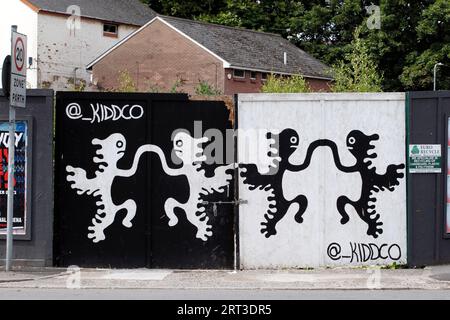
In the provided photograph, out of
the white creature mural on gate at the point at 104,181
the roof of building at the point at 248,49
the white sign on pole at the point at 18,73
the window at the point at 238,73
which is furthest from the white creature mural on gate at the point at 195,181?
the window at the point at 238,73

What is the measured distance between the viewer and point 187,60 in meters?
45.8

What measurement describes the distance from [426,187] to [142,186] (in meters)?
4.67

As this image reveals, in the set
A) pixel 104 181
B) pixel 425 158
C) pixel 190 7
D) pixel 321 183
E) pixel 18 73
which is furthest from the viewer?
pixel 190 7

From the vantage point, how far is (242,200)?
12219 mm

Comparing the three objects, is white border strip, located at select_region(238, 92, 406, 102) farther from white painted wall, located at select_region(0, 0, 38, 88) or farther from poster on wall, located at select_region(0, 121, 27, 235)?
white painted wall, located at select_region(0, 0, 38, 88)

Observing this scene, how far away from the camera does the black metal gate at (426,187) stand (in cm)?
1213

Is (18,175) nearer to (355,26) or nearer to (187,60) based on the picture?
(187,60)

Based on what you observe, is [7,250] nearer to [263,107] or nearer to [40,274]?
[40,274]

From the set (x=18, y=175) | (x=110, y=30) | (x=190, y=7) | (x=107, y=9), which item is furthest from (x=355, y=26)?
(x=18, y=175)

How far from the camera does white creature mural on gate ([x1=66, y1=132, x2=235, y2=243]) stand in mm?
12266

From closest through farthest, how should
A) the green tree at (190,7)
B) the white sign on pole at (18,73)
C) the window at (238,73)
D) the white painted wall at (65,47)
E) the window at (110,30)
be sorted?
the white sign on pole at (18,73)
the window at (238,73)
the white painted wall at (65,47)
the window at (110,30)
the green tree at (190,7)

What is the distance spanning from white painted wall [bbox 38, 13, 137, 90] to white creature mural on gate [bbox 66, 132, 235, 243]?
36.2 meters

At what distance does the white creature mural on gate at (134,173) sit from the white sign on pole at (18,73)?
138cm

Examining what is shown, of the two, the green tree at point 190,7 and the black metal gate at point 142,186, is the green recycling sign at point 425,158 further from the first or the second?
the green tree at point 190,7
